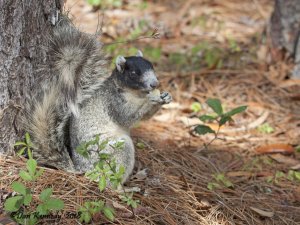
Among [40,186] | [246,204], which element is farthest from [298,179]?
[40,186]

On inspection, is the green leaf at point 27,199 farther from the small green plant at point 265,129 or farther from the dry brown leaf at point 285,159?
the small green plant at point 265,129

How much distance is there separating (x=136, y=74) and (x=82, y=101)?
1.30 feet

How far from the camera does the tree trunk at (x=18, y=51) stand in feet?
9.63

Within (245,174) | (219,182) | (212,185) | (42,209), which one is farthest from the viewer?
(245,174)

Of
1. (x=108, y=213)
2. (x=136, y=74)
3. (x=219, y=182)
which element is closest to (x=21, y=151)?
(x=108, y=213)

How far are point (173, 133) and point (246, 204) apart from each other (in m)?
1.29

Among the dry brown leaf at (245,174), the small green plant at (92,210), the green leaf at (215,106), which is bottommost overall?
the dry brown leaf at (245,174)

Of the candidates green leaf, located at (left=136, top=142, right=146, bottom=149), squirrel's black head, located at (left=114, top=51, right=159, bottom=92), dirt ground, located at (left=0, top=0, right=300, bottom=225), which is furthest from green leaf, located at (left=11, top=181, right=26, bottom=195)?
green leaf, located at (left=136, top=142, right=146, bottom=149)

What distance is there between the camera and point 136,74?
3295 mm

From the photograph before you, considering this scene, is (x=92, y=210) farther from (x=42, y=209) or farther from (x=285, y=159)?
(x=285, y=159)

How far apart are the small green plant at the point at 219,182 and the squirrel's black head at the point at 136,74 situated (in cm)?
80

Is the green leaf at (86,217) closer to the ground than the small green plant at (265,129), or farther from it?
farther from it

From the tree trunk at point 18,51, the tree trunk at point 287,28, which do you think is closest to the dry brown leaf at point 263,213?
the tree trunk at point 18,51

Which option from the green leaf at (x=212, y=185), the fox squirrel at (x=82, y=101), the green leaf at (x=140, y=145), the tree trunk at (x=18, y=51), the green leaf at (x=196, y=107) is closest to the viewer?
the tree trunk at (x=18, y=51)
